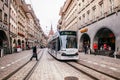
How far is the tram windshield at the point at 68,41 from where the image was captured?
712 inches

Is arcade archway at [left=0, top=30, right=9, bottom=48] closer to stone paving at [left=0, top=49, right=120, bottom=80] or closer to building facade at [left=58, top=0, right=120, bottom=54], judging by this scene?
stone paving at [left=0, top=49, right=120, bottom=80]

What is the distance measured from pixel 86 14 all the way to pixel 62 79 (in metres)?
28.0

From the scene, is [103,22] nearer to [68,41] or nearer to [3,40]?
[68,41]

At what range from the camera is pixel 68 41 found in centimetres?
1823

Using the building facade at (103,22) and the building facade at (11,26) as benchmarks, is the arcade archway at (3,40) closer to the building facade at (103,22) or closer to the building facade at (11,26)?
the building facade at (11,26)

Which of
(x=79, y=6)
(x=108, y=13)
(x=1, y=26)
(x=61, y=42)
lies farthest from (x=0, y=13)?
(x=79, y=6)

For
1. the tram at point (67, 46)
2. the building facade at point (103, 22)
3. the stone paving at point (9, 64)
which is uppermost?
the building facade at point (103, 22)

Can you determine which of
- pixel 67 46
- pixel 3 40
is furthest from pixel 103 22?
pixel 3 40

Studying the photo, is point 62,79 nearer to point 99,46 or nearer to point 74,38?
point 74,38

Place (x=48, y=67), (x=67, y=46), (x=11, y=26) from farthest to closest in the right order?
1. (x=11, y=26)
2. (x=67, y=46)
3. (x=48, y=67)

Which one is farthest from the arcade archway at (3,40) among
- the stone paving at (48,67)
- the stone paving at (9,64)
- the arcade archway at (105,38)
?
the arcade archway at (105,38)

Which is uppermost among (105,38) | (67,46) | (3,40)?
(105,38)

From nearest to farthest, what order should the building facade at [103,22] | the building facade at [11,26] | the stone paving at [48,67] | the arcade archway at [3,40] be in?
the stone paving at [48,67] < the building facade at [103,22] < the building facade at [11,26] < the arcade archway at [3,40]

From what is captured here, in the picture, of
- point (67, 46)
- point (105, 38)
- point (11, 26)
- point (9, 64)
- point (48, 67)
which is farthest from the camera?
point (11, 26)
